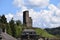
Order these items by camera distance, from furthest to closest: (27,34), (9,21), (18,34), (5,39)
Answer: (9,21)
(18,34)
(27,34)
(5,39)

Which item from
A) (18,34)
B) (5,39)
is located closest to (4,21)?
(18,34)

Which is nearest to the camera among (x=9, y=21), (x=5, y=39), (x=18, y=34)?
(x=5, y=39)

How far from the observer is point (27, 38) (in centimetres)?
15712

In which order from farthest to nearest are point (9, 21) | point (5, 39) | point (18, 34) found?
point (9, 21) < point (18, 34) < point (5, 39)

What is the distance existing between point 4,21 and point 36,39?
91.3 ft

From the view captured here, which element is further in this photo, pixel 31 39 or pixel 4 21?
pixel 4 21

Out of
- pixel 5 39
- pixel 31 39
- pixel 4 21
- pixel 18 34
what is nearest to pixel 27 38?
pixel 31 39

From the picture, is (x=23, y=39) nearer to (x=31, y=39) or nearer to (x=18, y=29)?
(x=31, y=39)

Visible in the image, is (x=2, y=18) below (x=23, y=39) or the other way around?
the other way around

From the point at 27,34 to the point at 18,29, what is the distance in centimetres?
2116

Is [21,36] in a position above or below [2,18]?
below

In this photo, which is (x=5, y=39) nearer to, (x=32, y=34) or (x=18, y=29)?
(x=32, y=34)

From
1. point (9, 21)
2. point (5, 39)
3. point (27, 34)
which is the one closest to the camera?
point (5, 39)

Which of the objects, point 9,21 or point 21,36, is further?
point 9,21
